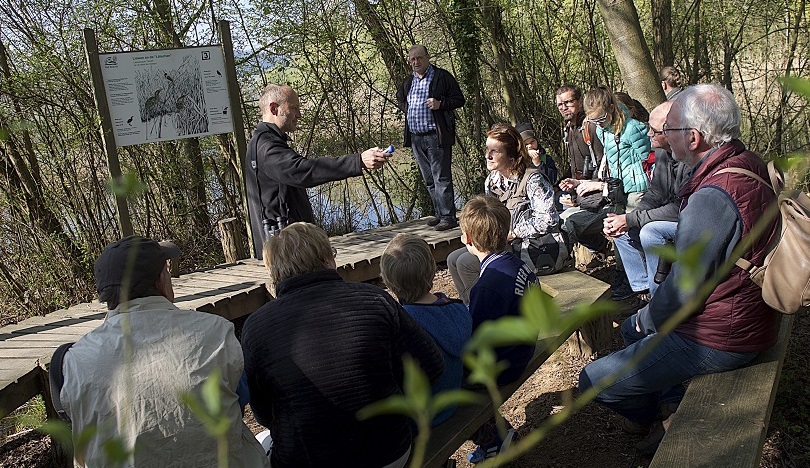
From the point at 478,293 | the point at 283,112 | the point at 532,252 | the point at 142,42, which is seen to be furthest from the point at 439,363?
the point at 142,42

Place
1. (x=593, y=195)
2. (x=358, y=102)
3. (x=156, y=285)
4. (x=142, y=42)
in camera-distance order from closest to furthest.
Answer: (x=156, y=285), (x=593, y=195), (x=142, y=42), (x=358, y=102)

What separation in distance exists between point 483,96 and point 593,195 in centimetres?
486

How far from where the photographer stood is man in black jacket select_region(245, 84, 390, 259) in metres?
4.36

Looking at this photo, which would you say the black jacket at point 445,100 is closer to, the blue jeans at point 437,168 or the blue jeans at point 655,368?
the blue jeans at point 437,168

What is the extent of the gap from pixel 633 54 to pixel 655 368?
13.7 ft

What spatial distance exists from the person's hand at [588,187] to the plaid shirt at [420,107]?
1910mm

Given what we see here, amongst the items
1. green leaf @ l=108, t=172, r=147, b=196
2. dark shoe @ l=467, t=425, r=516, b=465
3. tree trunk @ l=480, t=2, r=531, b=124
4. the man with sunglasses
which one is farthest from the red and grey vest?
tree trunk @ l=480, t=2, r=531, b=124

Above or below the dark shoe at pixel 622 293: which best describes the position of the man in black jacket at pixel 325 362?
above

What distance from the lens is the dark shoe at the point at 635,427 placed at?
3412 mm

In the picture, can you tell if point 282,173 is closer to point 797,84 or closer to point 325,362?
point 325,362

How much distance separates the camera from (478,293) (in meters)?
3.11

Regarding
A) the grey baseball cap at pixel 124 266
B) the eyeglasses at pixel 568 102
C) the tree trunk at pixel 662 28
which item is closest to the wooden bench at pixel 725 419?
the grey baseball cap at pixel 124 266

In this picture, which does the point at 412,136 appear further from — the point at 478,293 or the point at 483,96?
the point at 478,293

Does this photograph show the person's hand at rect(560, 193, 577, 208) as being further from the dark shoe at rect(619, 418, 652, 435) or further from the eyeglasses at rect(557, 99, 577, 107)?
the dark shoe at rect(619, 418, 652, 435)
